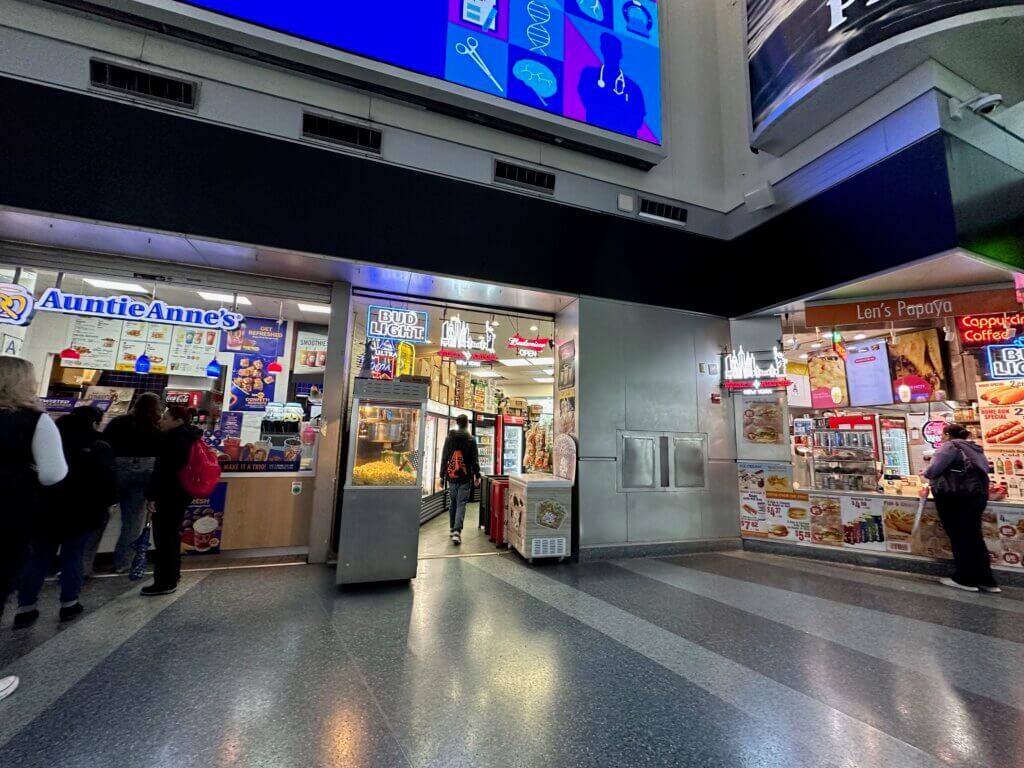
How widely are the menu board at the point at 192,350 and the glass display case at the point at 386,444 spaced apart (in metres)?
2.35

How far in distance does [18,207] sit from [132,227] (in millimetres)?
846

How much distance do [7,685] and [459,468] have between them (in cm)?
464

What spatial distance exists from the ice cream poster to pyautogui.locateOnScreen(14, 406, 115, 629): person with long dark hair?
4.55 feet

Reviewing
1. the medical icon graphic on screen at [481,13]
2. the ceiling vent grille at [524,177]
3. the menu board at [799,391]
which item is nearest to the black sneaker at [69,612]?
the ceiling vent grille at [524,177]

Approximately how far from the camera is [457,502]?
6.46 meters

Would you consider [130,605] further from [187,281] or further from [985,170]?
[985,170]

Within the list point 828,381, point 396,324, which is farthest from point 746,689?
point 828,381

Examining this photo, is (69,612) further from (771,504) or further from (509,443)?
(509,443)

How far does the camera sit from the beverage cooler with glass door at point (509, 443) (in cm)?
1098

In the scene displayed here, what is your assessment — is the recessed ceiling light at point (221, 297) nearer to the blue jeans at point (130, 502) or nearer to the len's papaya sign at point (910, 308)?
the blue jeans at point (130, 502)

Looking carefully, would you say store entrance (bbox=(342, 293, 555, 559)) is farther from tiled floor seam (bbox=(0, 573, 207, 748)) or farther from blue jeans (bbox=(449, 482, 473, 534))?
tiled floor seam (bbox=(0, 573, 207, 748))

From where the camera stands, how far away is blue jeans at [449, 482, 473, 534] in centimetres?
640

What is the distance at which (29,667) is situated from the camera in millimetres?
2646

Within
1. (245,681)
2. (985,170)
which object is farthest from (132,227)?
(985,170)
